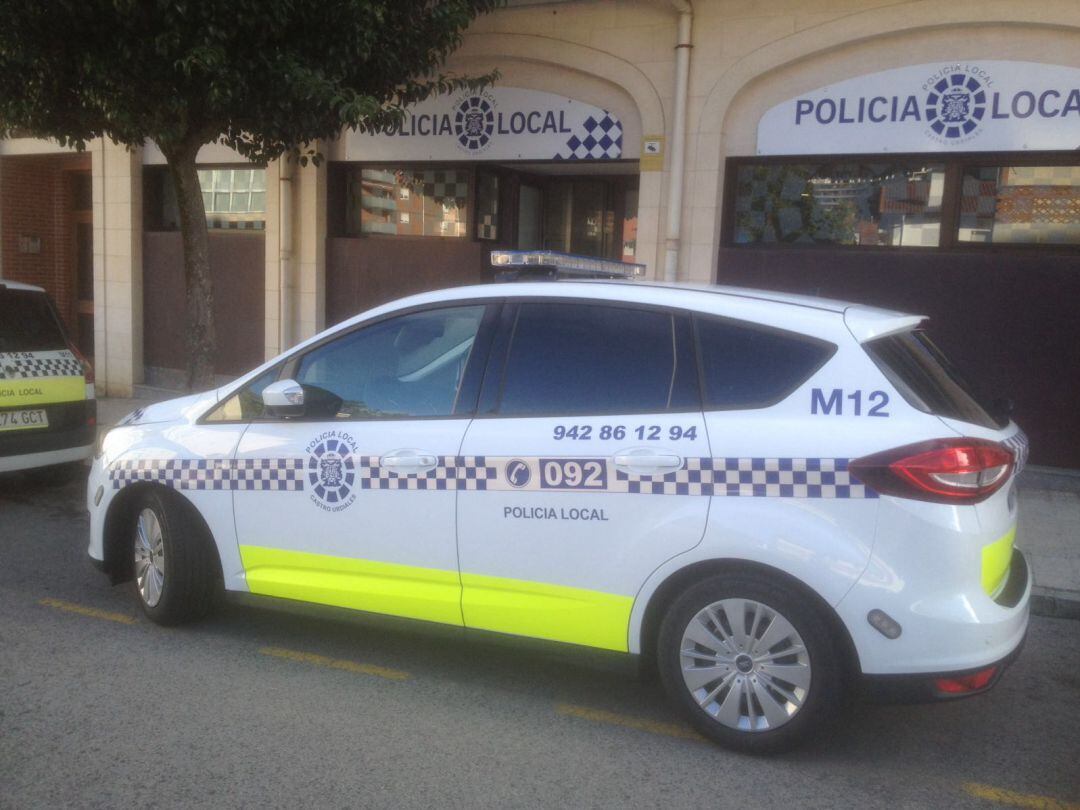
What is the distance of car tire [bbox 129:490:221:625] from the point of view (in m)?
4.76

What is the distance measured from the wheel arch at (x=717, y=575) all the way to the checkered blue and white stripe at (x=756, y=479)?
0.26 metres

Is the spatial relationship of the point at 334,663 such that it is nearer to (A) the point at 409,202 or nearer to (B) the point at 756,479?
(B) the point at 756,479

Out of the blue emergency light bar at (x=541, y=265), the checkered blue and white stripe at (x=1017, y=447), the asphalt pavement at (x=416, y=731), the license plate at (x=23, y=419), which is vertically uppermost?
the blue emergency light bar at (x=541, y=265)

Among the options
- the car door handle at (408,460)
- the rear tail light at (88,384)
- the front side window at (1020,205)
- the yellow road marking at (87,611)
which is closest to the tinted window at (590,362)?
the car door handle at (408,460)

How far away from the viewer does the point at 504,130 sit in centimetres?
1039

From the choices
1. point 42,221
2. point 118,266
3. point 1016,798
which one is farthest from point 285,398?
point 42,221

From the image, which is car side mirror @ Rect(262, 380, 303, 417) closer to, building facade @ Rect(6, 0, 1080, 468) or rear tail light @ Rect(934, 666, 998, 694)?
rear tail light @ Rect(934, 666, 998, 694)

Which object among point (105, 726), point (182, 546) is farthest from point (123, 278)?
point (105, 726)

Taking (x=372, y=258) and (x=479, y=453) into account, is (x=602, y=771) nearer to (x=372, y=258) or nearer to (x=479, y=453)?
(x=479, y=453)

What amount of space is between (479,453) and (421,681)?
1104 mm

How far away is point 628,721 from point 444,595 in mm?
888

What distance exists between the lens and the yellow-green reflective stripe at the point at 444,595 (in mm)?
3857

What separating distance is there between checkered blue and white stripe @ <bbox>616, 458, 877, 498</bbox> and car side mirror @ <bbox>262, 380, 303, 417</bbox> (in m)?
1.51

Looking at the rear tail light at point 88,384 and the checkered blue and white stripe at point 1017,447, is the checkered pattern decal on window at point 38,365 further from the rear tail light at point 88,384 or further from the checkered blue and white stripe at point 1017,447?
the checkered blue and white stripe at point 1017,447
